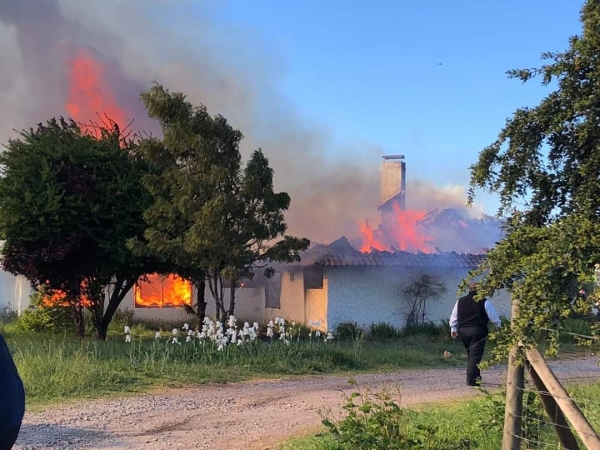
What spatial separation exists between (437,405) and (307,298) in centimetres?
1130

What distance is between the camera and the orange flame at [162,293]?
2062 cm

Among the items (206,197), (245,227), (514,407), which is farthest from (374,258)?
(514,407)

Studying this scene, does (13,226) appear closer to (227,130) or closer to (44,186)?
(44,186)

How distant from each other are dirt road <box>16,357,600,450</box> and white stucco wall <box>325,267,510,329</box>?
751cm

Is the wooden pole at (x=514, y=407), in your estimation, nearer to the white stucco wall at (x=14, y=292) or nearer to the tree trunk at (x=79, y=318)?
the tree trunk at (x=79, y=318)

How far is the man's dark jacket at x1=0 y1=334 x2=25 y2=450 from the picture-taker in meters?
2.16

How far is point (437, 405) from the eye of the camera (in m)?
7.47

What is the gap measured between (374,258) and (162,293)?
7877 mm

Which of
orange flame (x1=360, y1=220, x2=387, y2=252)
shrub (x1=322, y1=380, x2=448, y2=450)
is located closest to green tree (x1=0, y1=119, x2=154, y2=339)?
shrub (x1=322, y1=380, x2=448, y2=450)

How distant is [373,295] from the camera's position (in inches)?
699

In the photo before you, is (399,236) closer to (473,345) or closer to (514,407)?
(473,345)

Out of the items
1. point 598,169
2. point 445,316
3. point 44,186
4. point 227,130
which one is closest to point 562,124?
point 598,169

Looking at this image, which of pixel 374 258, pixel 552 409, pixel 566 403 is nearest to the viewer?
pixel 566 403

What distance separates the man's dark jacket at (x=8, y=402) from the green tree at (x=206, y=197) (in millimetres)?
9606
